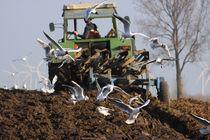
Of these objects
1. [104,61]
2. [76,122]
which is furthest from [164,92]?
[76,122]

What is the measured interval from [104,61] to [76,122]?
4.21 meters

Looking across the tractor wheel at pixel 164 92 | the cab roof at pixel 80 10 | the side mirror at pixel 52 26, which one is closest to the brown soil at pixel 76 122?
the tractor wheel at pixel 164 92

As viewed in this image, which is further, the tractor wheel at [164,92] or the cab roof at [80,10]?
the cab roof at [80,10]

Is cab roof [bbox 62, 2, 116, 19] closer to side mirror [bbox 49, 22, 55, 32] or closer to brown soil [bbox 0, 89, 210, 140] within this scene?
side mirror [bbox 49, 22, 55, 32]

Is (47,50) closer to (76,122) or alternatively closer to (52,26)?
(76,122)

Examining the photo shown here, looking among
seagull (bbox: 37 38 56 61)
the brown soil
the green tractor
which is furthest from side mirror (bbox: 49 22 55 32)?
seagull (bbox: 37 38 56 61)

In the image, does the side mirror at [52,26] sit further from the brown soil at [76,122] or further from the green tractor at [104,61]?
the brown soil at [76,122]

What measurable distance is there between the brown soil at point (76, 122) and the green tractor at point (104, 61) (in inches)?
48.7

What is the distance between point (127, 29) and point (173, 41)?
1530 centimetres

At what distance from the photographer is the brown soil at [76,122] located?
239 inches

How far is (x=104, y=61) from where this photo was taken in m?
10.8

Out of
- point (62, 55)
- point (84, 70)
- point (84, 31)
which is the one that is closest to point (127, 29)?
point (62, 55)

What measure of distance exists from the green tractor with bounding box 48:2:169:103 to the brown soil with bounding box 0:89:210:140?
1.24 meters

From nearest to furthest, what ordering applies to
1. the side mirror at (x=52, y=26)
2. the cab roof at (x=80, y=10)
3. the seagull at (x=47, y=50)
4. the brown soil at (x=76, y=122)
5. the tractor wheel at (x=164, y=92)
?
the brown soil at (x=76, y=122), the seagull at (x=47, y=50), the tractor wheel at (x=164, y=92), the side mirror at (x=52, y=26), the cab roof at (x=80, y=10)
